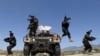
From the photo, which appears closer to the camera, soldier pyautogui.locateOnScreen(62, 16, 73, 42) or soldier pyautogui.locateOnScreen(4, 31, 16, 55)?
soldier pyautogui.locateOnScreen(4, 31, 16, 55)

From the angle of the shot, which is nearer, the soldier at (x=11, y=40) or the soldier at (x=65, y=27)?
the soldier at (x=11, y=40)

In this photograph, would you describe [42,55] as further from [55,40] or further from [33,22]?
[55,40]

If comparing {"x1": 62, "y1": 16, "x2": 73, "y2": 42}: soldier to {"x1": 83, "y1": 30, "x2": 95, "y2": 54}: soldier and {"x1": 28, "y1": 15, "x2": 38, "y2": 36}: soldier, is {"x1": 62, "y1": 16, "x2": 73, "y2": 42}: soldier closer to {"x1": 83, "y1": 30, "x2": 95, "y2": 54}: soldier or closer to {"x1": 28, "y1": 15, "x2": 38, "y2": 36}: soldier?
{"x1": 83, "y1": 30, "x2": 95, "y2": 54}: soldier

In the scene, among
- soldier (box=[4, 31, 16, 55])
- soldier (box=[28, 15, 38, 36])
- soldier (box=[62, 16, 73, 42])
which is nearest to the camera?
soldier (box=[28, 15, 38, 36])

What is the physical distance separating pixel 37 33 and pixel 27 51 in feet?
4.34

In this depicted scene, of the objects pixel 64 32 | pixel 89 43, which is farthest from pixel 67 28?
pixel 89 43

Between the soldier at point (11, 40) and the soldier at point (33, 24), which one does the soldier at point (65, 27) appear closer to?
the soldier at point (11, 40)

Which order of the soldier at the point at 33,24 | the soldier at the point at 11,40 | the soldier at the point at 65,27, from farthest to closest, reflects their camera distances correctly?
the soldier at the point at 65,27 → the soldier at the point at 11,40 → the soldier at the point at 33,24

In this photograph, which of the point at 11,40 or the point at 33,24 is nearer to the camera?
the point at 33,24

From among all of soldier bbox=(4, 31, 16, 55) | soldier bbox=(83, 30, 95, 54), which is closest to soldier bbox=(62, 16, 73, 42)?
soldier bbox=(83, 30, 95, 54)

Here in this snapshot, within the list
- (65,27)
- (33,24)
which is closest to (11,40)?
(65,27)

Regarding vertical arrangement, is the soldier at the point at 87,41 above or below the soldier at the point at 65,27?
below

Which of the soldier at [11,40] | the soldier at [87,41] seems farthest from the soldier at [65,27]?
the soldier at [11,40]

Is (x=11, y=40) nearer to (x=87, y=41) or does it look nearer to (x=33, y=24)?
(x=33, y=24)
